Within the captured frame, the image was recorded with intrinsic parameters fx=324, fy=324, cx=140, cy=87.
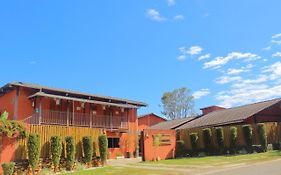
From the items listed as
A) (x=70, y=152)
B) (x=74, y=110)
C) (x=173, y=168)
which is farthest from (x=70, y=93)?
(x=173, y=168)

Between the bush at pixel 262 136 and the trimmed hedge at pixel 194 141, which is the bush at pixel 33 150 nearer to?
the trimmed hedge at pixel 194 141

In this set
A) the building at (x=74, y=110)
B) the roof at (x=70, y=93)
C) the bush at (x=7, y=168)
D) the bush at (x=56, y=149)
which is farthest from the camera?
the building at (x=74, y=110)

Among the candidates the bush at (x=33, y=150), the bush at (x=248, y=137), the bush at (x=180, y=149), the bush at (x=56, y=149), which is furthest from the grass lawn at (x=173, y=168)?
the bush at (x=180, y=149)

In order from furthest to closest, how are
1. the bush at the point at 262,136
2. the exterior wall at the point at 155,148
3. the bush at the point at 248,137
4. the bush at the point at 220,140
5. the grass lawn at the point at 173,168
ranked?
the bush at the point at 220,140
the exterior wall at the point at 155,148
the bush at the point at 248,137
the bush at the point at 262,136
the grass lawn at the point at 173,168

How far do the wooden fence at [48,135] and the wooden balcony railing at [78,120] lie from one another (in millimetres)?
7206

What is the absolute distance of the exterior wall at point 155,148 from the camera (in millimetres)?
23828

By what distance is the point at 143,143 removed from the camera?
2384 centimetres

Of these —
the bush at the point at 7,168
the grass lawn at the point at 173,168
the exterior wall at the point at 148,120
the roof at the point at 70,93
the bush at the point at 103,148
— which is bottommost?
the grass lawn at the point at 173,168

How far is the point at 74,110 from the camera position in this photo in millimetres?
28547

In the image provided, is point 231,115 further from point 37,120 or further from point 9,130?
Answer: point 9,130

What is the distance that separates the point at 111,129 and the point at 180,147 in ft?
21.9

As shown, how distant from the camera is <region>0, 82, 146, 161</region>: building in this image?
2609 centimetres

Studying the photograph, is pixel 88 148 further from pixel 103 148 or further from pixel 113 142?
pixel 113 142

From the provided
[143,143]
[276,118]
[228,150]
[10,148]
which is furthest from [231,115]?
[10,148]
